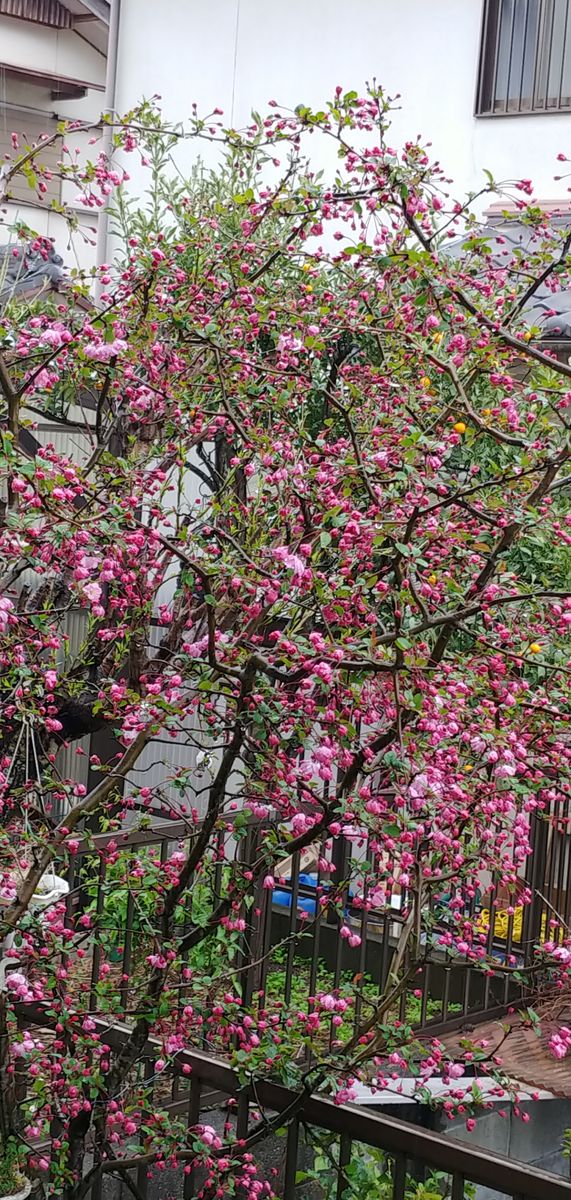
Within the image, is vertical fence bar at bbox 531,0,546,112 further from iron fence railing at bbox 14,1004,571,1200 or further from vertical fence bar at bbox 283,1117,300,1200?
vertical fence bar at bbox 283,1117,300,1200

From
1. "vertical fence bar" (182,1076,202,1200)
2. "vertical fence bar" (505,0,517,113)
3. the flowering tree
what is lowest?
"vertical fence bar" (182,1076,202,1200)

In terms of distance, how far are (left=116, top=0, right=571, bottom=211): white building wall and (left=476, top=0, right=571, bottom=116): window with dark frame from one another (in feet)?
0.30

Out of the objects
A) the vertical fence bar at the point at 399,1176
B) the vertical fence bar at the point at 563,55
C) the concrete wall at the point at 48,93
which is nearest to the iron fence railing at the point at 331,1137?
the vertical fence bar at the point at 399,1176

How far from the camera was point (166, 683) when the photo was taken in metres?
2.98

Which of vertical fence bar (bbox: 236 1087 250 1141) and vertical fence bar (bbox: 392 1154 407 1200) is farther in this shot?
vertical fence bar (bbox: 236 1087 250 1141)

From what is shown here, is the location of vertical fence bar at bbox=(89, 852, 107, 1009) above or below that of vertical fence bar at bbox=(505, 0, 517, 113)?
below

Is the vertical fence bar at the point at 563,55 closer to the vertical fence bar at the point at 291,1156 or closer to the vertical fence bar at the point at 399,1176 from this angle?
the vertical fence bar at the point at 291,1156

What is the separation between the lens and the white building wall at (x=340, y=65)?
8.11 metres

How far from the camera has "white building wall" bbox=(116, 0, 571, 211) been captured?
8.11 m

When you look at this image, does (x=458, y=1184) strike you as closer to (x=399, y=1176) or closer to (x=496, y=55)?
(x=399, y=1176)

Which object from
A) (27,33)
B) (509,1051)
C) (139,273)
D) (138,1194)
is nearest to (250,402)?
(139,273)

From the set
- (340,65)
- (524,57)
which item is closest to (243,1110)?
(524,57)

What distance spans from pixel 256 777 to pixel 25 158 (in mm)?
1502

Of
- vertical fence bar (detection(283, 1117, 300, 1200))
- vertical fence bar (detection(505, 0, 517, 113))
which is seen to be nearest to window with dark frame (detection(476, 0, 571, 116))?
vertical fence bar (detection(505, 0, 517, 113))
